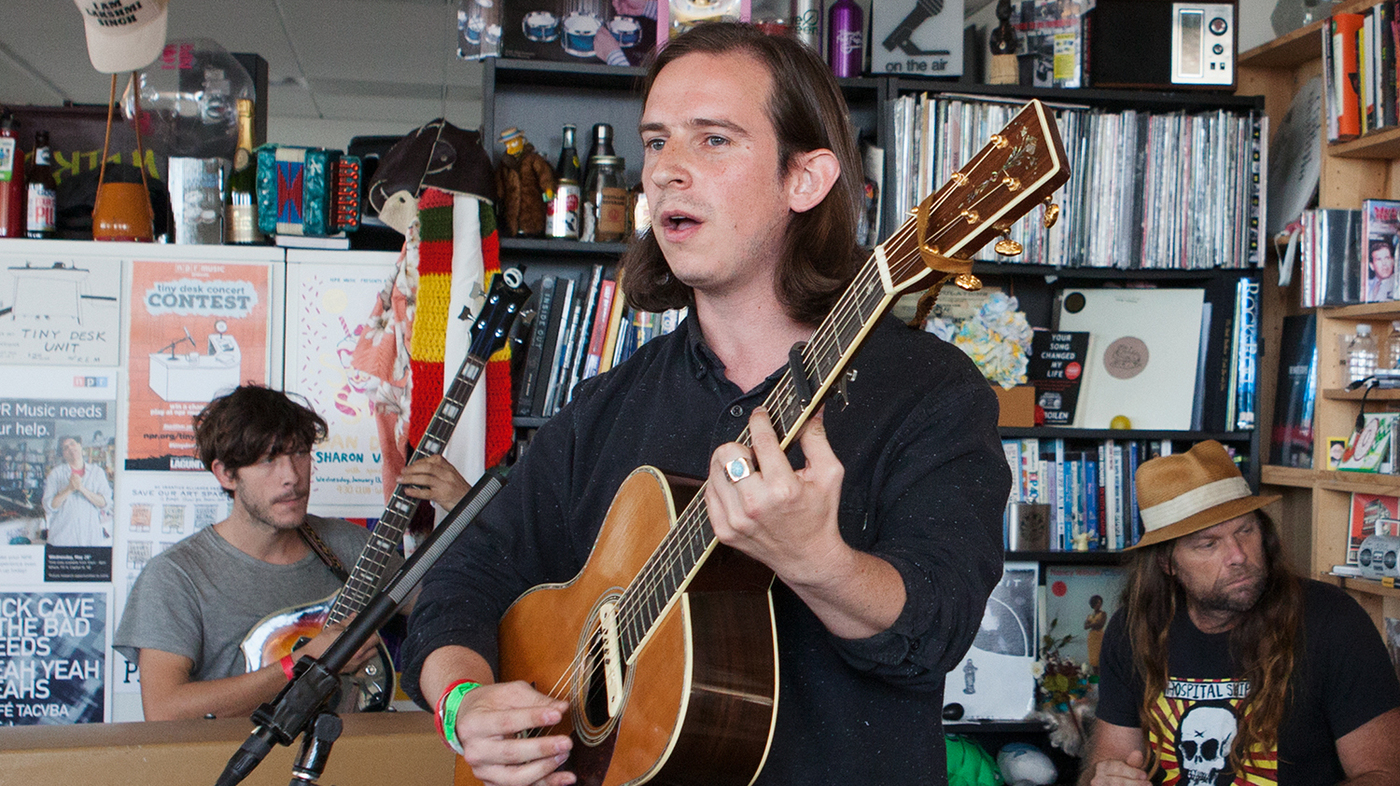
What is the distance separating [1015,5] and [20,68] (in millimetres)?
5604

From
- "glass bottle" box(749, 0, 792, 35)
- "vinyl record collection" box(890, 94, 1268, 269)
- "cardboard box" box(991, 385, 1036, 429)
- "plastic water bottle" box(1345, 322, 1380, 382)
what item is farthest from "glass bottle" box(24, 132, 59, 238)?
"plastic water bottle" box(1345, 322, 1380, 382)

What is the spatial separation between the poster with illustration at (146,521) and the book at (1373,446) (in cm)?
280

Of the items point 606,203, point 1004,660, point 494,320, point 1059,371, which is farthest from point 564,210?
point 1004,660

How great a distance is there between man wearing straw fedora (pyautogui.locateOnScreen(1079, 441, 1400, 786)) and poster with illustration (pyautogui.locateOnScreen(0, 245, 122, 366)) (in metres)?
2.57

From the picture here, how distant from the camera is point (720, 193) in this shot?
45.8 inches

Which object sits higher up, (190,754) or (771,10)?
(771,10)

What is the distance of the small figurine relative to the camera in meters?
2.70

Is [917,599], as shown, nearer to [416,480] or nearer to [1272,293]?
[416,480]

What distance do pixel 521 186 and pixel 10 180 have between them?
4.38ft

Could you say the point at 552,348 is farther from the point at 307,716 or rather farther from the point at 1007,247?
the point at 1007,247

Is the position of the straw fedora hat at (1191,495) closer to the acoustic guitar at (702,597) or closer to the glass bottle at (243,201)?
the acoustic guitar at (702,597)

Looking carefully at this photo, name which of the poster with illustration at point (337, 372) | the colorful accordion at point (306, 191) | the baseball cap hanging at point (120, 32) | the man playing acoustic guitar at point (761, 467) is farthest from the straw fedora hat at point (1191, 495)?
the baseball cap hanging at point (120, 32)

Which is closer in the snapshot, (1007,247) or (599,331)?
(1007,247)

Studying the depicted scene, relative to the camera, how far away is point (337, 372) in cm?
288
